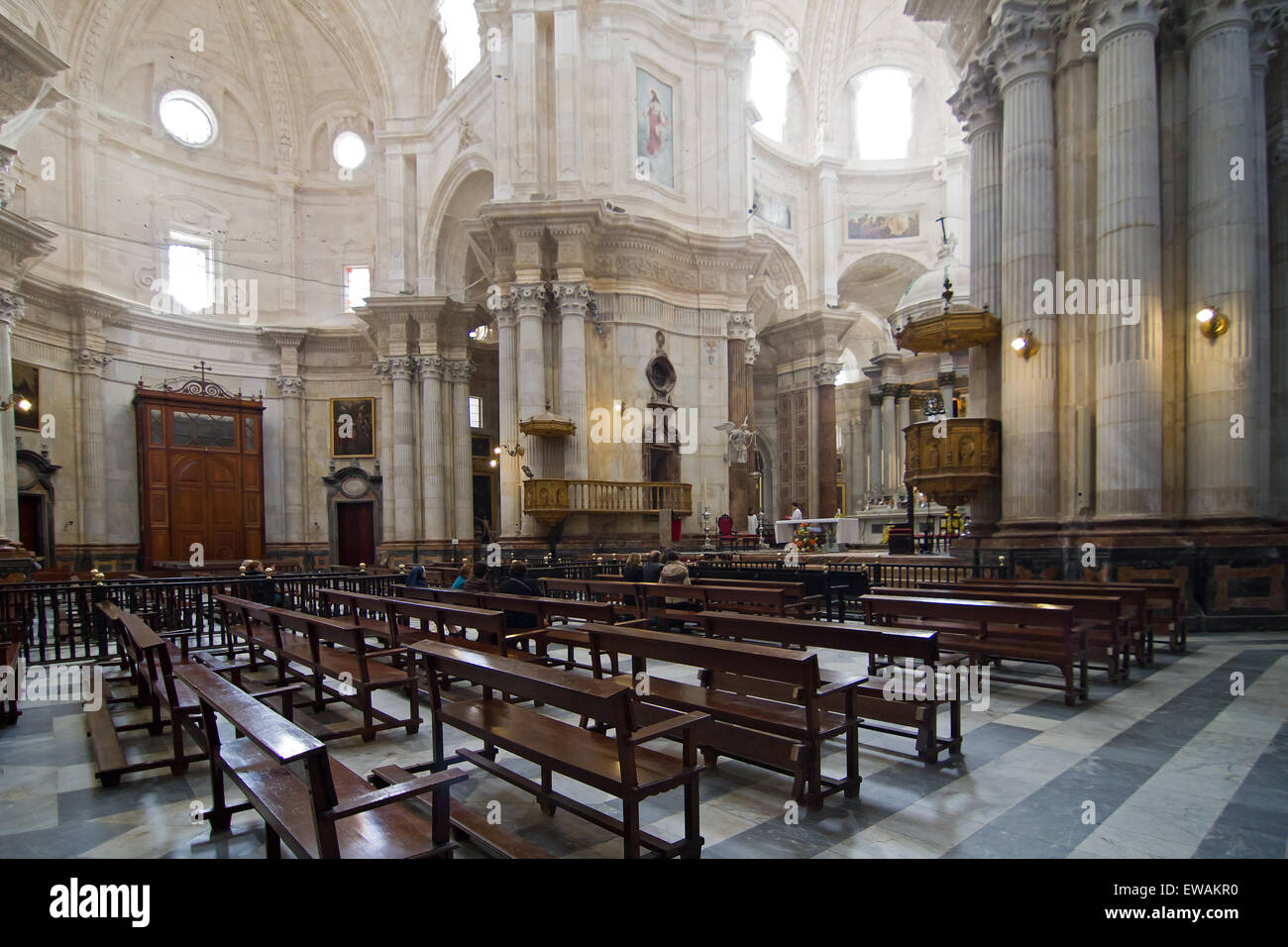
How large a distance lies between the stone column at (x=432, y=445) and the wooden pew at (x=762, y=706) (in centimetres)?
1996

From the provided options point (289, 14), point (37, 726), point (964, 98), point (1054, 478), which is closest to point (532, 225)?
point (964, 98)

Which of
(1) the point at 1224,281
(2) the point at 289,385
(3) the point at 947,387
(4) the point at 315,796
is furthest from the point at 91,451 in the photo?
(3) the point at 947,387

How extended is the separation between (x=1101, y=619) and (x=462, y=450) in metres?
21.3

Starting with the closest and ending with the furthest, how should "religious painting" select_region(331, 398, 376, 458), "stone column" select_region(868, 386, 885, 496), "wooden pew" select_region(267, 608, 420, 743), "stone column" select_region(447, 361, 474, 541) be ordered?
"wooden pew" select_region(267, 608, 420, 743)
"stone column" select_region(447, 361, 474, 541)
"stone column" select_region(868, 386, 885, 496)
"religious painting" select_region(331, 398, 376, 458)

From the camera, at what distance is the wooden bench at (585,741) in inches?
107

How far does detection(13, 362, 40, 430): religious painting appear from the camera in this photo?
19234mm

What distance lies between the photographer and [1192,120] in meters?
9.77

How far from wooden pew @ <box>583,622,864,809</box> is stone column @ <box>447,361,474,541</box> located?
66.8ft

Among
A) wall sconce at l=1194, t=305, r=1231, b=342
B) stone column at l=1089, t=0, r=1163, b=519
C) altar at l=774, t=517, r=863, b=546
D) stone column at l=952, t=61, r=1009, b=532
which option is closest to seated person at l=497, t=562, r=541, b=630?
stone column at l=952, t=61, r=1009, b=532

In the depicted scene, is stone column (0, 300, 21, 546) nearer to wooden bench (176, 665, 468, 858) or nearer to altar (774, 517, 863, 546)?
wooden bench (176, 665, 468, 858)

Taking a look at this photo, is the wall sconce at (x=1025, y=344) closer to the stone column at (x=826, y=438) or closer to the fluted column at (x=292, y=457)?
the stone column at (x=826, y=438)

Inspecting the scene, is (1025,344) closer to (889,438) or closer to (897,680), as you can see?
(897,680)

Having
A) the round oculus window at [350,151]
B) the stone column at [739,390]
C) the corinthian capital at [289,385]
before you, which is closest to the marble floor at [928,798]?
the stone column at [739,390]
